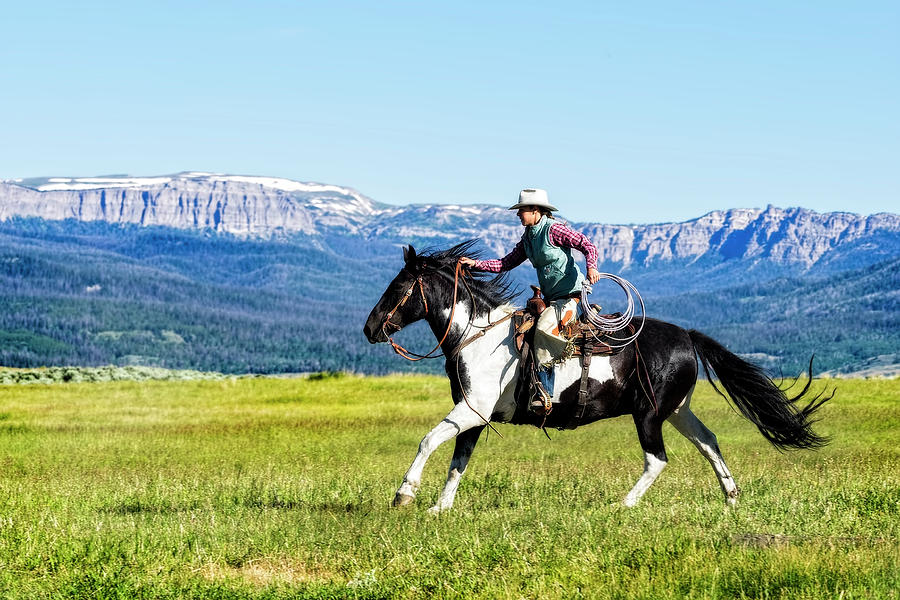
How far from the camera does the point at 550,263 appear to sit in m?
12.7

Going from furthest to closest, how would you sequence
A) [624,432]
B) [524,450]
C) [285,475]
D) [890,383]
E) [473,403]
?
[890,383] < [624,432] < [524,450] < [285,475] < [473,403]

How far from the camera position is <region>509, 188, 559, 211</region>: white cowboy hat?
12633mm

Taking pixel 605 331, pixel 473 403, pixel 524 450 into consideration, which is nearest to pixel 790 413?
pixel 605 331

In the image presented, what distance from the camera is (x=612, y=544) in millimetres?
10203

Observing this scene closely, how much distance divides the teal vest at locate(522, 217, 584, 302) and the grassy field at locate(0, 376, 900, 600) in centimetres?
260

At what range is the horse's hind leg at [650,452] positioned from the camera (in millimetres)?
13055

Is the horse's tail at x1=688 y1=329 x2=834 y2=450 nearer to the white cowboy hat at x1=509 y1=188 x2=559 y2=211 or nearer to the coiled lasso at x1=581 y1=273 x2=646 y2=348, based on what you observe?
the coiled lasso at x1=581 y1=273 x2=646 y2=348

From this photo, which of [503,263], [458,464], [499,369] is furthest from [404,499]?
[503,263]

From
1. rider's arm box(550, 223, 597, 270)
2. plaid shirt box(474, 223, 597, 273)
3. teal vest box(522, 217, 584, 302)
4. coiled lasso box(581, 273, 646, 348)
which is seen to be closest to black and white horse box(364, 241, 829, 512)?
coiled lasso box(581, 273, 646, 348)

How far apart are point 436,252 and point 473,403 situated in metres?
2.08

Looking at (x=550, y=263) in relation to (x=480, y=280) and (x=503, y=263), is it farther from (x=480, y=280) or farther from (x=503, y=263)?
(x=480, y=280)

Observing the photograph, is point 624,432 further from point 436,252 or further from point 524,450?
point 436,252

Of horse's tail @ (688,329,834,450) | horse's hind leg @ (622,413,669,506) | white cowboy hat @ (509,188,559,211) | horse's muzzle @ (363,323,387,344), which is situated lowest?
horse's hind leg @ (622,413,669,506)

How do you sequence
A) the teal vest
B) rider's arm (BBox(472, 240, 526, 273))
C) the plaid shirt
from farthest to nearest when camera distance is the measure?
rider's arm (BBox(472, 240, 526, 273))
the teal vest
the plaid shirt
